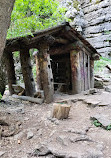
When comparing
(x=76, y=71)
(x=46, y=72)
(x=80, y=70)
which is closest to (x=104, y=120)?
(x=46, y=72)

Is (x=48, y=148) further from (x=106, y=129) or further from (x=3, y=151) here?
(x=106, y=129)

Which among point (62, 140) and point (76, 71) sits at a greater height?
point (76, 71)

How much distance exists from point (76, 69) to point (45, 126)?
4.11 meters

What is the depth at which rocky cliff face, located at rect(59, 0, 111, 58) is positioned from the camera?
14859mm

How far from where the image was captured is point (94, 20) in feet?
51.9

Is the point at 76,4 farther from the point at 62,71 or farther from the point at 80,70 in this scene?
the point at 80,70

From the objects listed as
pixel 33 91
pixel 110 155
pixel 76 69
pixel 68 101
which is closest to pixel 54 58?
pixel 76 69

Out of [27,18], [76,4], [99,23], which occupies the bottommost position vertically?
[27,18]

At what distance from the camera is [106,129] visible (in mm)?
3148

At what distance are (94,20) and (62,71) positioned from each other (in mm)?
10681

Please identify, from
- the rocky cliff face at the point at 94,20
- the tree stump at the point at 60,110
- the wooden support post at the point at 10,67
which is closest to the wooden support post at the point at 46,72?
the tree stump at the point at 60,110

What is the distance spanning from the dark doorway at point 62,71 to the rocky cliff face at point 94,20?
8553 millimetres

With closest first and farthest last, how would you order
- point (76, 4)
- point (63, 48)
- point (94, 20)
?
point (63, 48), point (94, 20), point (76, 4)

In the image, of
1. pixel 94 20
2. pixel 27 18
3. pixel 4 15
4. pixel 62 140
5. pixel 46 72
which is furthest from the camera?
pixel 94 20
